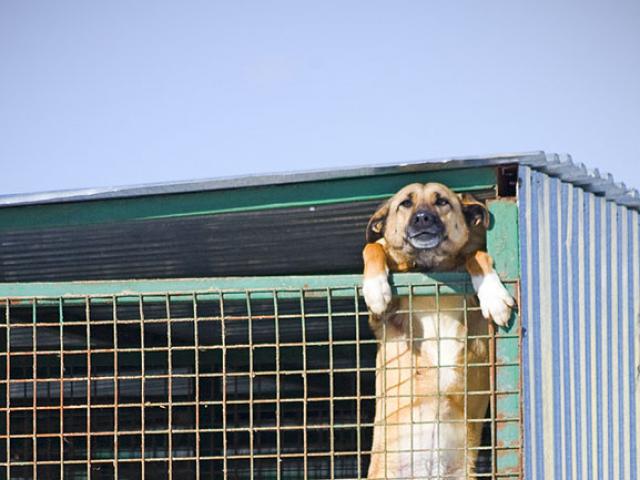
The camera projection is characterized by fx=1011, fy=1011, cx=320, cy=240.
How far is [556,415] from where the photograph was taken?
4230 millimetres

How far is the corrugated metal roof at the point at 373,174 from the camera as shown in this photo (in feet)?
13.9

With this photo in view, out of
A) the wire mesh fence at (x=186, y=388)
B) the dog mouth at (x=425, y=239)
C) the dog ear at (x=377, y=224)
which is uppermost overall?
the dog ear at (x=377, y=224)

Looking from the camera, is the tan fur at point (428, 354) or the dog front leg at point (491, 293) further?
the tan fur at point (428, 354)

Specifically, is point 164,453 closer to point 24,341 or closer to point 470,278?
point 24,341

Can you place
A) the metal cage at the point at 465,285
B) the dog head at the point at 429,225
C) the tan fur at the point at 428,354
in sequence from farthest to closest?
the tan fur at the point at 428,354 → the dog head at the point at 429,225 → the metal cage at the point at 465,285

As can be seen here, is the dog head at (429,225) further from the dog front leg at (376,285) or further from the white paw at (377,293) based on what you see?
the white paw at (377,293)

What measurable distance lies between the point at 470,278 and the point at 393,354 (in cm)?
89

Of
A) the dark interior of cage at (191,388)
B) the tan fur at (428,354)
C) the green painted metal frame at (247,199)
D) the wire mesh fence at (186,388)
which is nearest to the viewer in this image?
the green painted metal frame at (247,199)

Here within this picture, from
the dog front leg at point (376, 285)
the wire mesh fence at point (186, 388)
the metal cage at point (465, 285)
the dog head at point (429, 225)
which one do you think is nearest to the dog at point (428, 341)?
the dog head at point (429, 225)

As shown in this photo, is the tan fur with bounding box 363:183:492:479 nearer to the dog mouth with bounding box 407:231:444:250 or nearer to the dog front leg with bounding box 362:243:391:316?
the dog mouth with bounding box 407:231:444:250

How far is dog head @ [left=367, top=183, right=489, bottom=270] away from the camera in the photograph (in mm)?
4805

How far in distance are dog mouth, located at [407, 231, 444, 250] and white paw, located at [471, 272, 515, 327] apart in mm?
697

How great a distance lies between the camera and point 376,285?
14.0 ft

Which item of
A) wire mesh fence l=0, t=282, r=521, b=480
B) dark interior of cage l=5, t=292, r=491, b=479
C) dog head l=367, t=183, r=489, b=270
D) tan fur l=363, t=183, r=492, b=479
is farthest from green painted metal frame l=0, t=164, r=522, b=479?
dark interior of cage l=5, t=292, r=491, b=479
